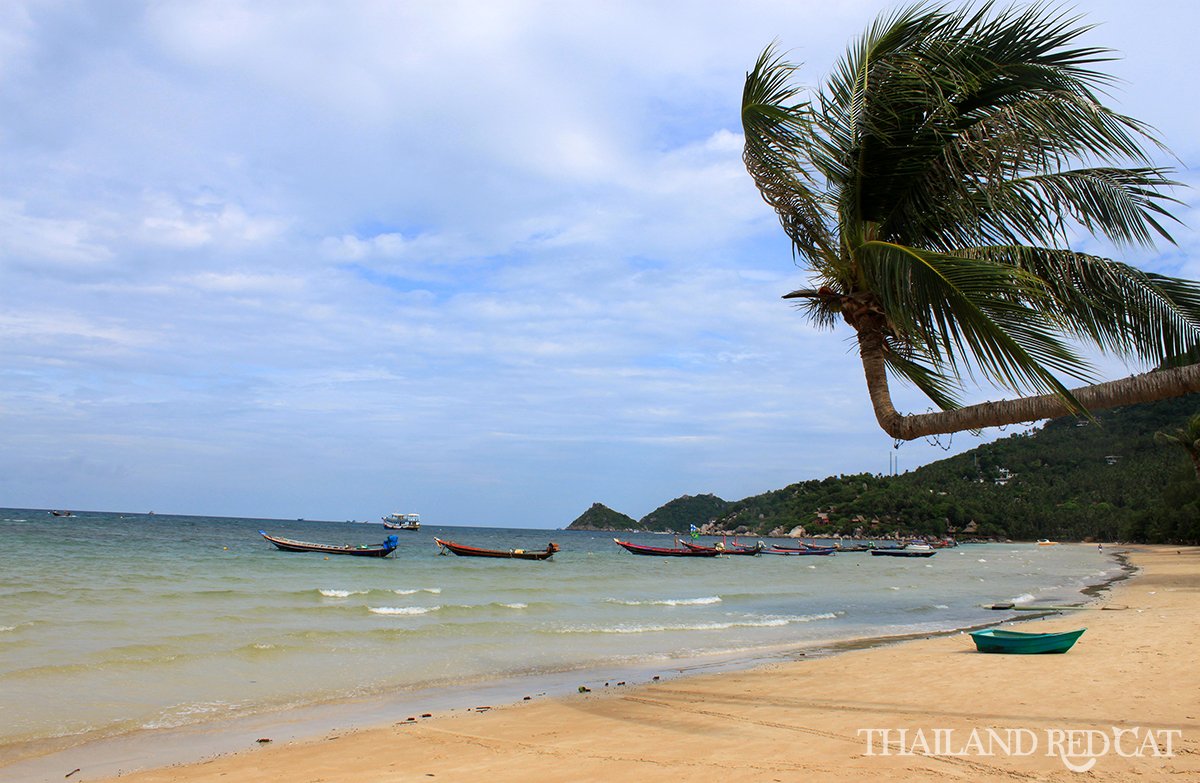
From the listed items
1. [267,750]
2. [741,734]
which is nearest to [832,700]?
[741,734]

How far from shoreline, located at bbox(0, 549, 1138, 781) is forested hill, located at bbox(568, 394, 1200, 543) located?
231ft

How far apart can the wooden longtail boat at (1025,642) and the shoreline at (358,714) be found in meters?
2.33

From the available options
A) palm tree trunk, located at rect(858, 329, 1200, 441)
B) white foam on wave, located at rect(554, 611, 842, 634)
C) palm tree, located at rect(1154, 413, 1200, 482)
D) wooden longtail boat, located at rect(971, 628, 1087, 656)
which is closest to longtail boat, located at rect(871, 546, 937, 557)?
palm tree, located at rect(1154, 413, 1200, 482)

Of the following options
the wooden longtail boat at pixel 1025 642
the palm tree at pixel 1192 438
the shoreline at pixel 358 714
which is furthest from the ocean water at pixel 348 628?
the palm tree at pixel 1192 438

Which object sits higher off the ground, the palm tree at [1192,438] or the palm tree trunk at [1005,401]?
the palm tree at [1192,438]

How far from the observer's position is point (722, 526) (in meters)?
171

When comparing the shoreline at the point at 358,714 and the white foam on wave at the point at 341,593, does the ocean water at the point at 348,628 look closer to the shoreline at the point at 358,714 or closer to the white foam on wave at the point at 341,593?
the white foam on wave at the point at 341,593

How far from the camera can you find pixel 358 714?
9008 mm

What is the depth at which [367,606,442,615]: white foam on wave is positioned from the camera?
18.9 metres

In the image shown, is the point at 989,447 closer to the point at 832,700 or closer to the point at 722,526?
the point at 722,526

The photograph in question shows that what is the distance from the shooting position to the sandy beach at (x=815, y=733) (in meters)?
5.77

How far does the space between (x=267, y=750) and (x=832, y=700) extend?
575 centimetres

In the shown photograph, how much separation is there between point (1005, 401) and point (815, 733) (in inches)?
154

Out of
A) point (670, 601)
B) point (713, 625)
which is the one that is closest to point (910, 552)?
point (670, 601)
